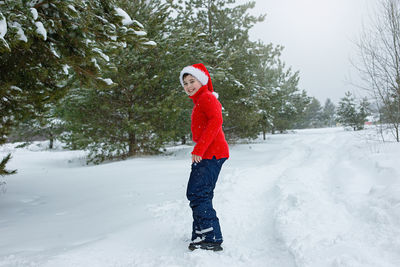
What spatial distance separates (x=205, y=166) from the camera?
8.20 ft

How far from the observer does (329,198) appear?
3838mm

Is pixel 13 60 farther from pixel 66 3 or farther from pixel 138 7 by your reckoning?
pixel 138 7

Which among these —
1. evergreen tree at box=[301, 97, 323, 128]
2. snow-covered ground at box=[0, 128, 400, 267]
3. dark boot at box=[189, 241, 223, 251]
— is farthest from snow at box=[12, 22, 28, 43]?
evergreen tree at box=[301, 97, 323, 128]

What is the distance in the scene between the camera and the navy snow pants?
8.04 ft

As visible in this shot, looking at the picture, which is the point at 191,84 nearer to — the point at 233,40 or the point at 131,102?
the point at 131,102

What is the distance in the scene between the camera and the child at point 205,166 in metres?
2.42

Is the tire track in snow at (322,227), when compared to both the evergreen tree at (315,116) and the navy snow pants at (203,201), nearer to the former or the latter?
the navy snow pants at (203,201)

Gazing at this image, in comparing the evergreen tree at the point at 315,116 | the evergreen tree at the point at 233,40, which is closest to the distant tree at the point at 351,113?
the evergreen tree at the point at 233,40

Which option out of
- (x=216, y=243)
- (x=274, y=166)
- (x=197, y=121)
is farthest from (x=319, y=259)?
(x=274, y=166)

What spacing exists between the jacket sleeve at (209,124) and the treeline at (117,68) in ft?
5.85

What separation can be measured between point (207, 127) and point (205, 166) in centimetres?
38

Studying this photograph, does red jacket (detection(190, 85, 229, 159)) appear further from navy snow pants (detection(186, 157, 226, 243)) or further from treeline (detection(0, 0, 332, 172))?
treeline (detection(0, 0, 332, 172))

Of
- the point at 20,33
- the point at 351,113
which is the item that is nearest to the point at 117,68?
the point at 20,33

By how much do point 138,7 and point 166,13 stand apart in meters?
Answer: 0.95
